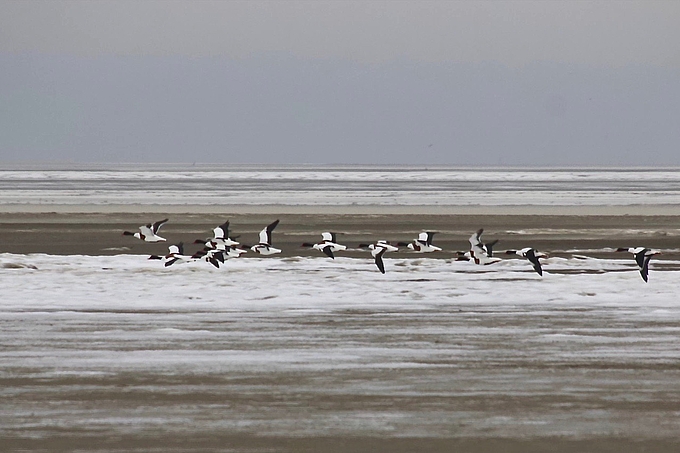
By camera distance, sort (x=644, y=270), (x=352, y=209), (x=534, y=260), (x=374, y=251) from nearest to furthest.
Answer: (x=644, y=270), (x=534, y=260), (x=374, y=251), (x=352, y=209)

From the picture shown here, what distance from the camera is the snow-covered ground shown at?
762 cm

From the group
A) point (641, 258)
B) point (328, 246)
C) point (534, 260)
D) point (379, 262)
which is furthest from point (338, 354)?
point (328, 246)

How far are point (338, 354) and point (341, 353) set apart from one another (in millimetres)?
68

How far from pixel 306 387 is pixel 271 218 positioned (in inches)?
864

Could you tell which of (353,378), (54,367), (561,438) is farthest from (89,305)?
(561,438)

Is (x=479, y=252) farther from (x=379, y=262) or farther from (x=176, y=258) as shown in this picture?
(x=176, y=258)

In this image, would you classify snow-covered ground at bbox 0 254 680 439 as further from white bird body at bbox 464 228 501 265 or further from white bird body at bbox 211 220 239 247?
white bird body at bbox 211 220 239 247

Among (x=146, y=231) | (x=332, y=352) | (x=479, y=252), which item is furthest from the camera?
(x=146, y=231)

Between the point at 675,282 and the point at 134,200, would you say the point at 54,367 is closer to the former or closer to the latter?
the point at 675,282

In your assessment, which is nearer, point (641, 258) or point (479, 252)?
point (641, 258)

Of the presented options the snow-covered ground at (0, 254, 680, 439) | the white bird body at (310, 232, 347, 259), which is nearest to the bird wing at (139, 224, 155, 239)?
the white bird body at (310, 232, 347, 259)

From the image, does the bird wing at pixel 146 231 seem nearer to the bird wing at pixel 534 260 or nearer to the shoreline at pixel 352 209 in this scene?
→ the bird wing at pixel 534 260

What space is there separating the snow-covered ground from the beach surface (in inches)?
1.0

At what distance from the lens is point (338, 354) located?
9906 mm
